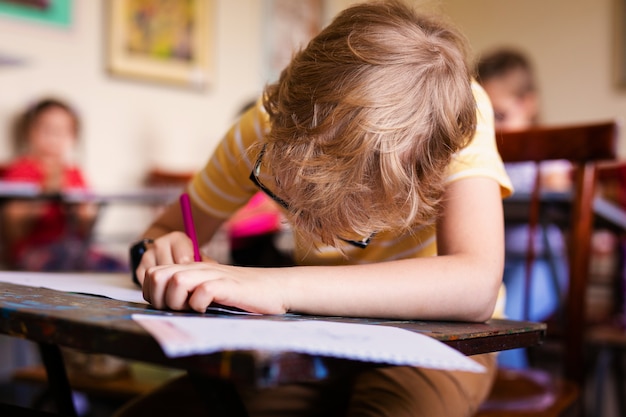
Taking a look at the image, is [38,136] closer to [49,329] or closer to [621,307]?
[621,307]

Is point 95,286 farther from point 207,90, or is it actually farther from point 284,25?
point 284,25

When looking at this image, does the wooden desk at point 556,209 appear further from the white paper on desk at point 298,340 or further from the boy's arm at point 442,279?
the white paper on desk at point 298,340

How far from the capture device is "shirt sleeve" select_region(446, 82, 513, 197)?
2.50 ft

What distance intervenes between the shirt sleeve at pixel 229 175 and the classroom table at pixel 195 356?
36cm

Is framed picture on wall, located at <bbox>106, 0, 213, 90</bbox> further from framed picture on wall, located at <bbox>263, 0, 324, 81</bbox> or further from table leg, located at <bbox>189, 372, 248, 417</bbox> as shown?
table leg, located at <bbox>189, 372, 248, 417</bbox>

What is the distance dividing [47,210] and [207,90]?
142 centimetres

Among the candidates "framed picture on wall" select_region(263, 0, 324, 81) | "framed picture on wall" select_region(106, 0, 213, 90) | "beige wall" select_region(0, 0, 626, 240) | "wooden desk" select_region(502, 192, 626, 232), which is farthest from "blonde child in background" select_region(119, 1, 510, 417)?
"framed picture on wall" select_region(263, 0, 324, 81)

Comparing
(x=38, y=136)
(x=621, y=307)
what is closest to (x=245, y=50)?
(x=38, y=136)

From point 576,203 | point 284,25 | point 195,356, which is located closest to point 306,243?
point 195,356

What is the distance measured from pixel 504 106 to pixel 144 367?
5.40 feet

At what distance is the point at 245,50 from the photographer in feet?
14.5

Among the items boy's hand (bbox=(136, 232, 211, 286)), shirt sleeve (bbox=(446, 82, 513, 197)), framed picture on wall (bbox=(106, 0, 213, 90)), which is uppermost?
framed picture on wall (bbox=(106, 0, 213, 90))

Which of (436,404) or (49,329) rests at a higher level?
(49,329)

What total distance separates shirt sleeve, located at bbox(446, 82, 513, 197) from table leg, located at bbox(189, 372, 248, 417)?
14.7 inches
